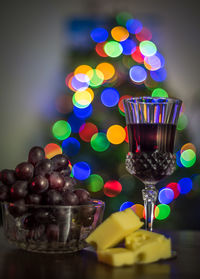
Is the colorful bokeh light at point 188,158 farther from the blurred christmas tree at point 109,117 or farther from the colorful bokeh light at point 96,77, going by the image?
the colorful bokeh light at point 96,77

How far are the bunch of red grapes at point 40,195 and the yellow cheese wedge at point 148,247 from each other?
11 cm

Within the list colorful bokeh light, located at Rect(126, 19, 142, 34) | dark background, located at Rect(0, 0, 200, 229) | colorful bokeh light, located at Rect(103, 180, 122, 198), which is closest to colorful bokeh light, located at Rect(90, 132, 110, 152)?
colorful bokeh light, located at Rect(103, 180, 122, 198)

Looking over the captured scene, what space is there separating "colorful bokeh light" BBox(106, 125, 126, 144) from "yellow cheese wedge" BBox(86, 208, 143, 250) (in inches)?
56.8

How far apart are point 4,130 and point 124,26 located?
1.47 meters

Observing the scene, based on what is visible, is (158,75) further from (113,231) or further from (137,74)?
(113,231)

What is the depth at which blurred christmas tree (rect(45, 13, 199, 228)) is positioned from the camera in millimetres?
2221

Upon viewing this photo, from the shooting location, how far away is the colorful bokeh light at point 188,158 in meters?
2.38

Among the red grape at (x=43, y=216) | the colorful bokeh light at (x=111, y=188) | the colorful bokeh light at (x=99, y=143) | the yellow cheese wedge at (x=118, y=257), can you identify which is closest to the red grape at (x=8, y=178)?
the red grape at (x=43, y=216)

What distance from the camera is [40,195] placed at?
797mm

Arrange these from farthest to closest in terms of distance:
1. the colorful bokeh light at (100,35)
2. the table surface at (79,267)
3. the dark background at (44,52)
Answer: the dark background at (44,52) → the colorful bokeh light at (100,35) → the table surface at (79,267)

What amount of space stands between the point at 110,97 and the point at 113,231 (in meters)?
1.53

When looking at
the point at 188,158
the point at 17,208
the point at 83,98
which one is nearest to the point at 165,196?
the point at 188,158

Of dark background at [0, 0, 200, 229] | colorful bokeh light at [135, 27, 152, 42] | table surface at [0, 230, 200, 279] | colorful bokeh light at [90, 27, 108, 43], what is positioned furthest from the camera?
dark background at [0, 0, 200, 229]

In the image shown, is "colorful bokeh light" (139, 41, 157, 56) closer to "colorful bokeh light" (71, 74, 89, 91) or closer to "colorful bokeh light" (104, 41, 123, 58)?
"colorful bokeh light" (104, 41, 123, 58)
